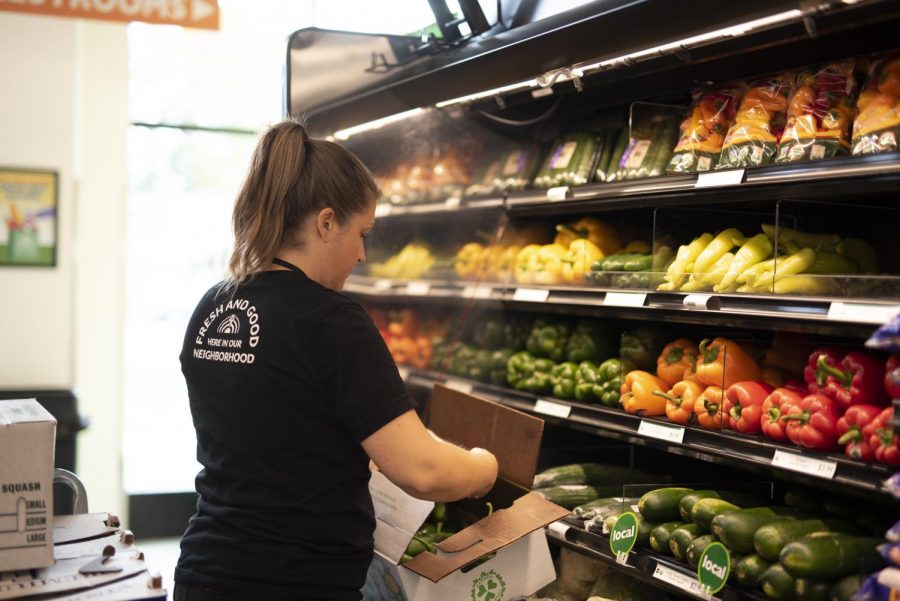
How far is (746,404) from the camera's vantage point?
2.68 m

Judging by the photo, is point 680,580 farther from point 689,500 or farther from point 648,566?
point 689,500

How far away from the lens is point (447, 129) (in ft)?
14.2

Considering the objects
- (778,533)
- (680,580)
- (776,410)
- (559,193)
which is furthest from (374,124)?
(778,533)

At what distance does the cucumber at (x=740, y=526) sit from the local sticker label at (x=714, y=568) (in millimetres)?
59

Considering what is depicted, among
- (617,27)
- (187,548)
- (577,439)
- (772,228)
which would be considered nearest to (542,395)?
(577,439)

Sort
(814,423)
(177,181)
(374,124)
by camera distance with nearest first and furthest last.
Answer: (814,423), (374,124), (177,181)

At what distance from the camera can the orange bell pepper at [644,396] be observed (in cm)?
313

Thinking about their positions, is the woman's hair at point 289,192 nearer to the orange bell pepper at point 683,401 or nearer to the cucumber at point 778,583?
the orange bell pepper at point 683,401

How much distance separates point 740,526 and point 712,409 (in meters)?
0.43

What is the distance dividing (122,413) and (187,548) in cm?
461

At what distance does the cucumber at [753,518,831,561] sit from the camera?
238 cm

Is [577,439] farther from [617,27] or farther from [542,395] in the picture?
[617,27]

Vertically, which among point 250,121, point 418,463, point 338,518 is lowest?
point 338,518

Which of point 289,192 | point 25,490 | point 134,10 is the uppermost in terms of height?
point 134,10
